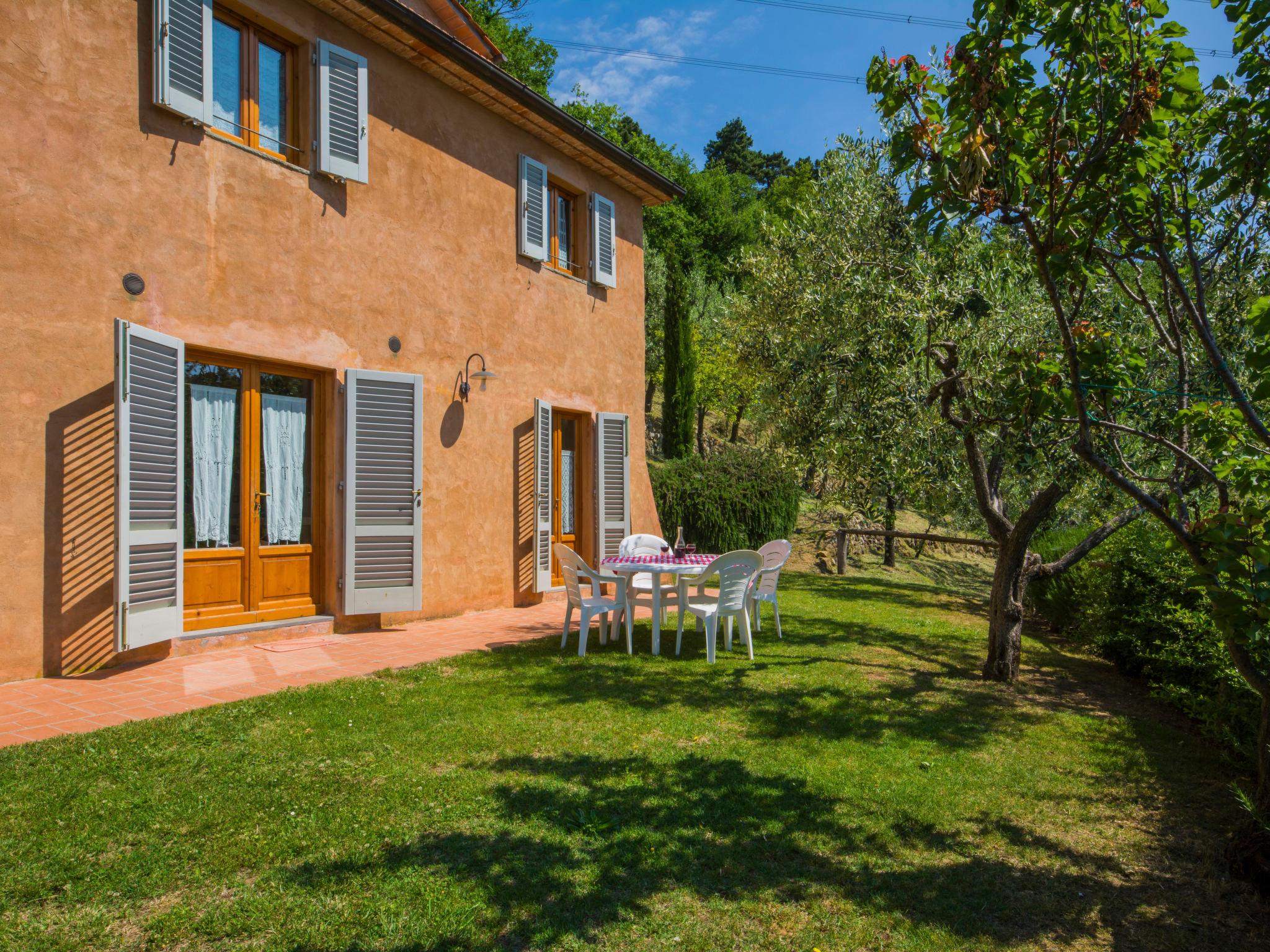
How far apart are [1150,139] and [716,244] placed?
3513cm

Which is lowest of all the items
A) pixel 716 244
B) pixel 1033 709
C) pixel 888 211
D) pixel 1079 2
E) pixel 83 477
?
pixel 1033 709

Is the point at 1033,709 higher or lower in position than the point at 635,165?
lower

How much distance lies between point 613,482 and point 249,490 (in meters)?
5.02

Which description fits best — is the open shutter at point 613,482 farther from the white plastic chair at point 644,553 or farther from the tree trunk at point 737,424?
the tree trunk at point 737,424

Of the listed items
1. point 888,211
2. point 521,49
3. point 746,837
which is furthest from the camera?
point 521,49

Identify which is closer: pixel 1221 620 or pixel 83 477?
pixel 1221 620

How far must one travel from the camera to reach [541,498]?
9.86 m

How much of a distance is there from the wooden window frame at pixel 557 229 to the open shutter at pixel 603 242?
0.69ft

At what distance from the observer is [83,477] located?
5734 mm

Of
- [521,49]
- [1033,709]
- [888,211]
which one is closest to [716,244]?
[521,49]

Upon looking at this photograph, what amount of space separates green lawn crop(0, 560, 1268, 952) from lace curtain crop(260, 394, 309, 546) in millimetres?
2341

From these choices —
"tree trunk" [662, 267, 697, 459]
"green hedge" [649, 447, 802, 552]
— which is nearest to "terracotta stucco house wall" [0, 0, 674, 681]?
"green hedge" [649, 447, 802, 552]

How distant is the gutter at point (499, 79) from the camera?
25.2ft

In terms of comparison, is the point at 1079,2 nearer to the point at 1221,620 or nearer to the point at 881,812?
the point at 1221,620
